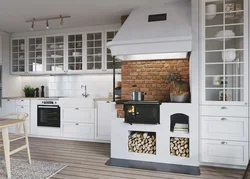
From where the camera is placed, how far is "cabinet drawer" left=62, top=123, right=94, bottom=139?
438 centimetres

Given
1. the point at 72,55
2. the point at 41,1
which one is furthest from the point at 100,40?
the point at 41,1

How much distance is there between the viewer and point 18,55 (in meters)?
5.24

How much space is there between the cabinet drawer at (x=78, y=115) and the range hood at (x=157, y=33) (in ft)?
5.63

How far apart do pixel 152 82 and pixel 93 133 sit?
175cm

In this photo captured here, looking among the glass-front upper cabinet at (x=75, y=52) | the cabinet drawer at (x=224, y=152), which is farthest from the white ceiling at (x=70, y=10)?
the cabinet drawer at (x=224, y=152)

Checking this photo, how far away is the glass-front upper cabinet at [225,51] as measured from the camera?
113 inches

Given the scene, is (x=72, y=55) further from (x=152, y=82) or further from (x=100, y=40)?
(x=152, y=82)

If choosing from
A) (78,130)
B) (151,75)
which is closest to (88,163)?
(78,130)

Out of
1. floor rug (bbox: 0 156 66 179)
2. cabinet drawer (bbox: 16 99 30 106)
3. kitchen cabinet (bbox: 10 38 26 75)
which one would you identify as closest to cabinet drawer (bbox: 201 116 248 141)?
floor rug (bbox: 0 156 66 179)

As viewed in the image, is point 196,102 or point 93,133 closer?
point 196,102

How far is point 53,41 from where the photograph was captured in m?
4.99

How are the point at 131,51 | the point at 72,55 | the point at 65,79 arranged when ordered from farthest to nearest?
the point at 65,79 → the point at 72,55 → the point at 131,51

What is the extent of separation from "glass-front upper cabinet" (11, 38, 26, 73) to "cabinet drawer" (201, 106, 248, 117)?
4.52m

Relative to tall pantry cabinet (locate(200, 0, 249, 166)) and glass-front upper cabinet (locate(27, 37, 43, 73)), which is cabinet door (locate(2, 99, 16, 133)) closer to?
glass-front upper cabinet (locate(27, 37, 43, 73))
